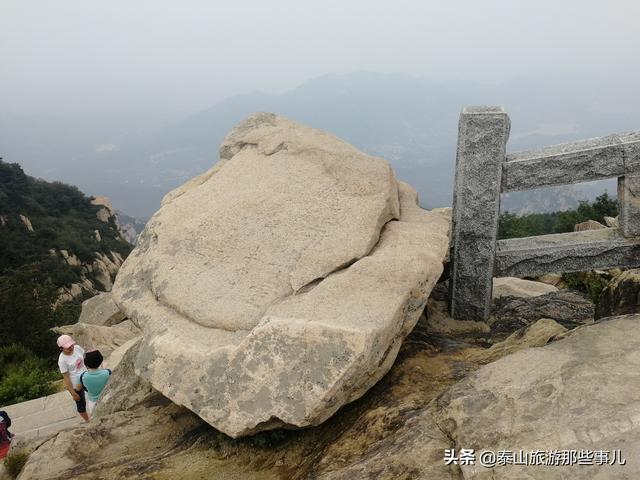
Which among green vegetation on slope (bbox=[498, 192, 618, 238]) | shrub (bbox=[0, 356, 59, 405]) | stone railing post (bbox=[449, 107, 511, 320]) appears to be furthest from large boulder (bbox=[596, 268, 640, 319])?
green vegetation on slope (bbox=[498, 192, 618, 238])

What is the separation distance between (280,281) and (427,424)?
202cm

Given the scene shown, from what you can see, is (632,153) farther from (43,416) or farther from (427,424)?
(43,416)

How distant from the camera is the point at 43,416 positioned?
7852mm

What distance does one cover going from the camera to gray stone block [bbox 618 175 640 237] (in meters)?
5.65

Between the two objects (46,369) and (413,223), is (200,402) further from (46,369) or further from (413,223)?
(46,369)

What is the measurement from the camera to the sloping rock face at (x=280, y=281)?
385 centimetres

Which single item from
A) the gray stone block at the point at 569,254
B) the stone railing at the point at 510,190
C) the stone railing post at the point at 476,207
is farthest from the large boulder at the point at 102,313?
the gray stone block at the point at 569,254

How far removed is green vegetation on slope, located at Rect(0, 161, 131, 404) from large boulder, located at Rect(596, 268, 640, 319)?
9758 millimetres

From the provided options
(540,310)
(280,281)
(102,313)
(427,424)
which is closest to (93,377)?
(280,281)

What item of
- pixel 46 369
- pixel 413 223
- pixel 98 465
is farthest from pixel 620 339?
pixel 46 369

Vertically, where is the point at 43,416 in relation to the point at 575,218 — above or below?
above

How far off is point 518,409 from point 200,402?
7.83 ft

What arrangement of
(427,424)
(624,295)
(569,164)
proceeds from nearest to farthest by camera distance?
(427,424) < (624,295) < (569,164)

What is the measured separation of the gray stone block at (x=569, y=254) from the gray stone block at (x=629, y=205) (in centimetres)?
14
